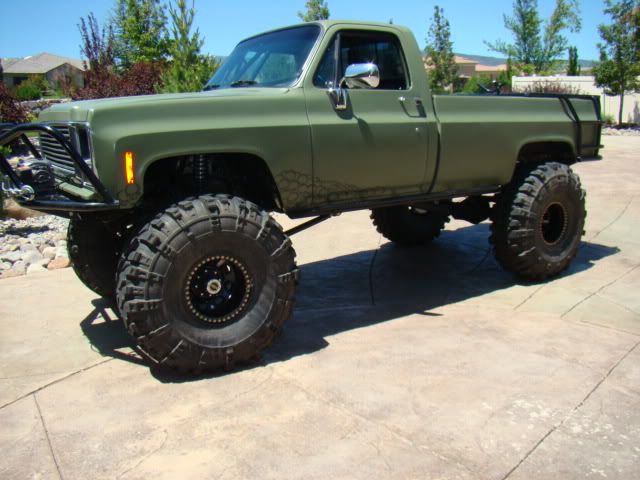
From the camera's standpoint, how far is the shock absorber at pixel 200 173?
410 cm

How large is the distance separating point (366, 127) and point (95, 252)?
2206mm

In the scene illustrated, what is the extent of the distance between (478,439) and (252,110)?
2328mm

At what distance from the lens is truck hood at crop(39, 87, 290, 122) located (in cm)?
353

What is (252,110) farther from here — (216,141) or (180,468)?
(180,468)

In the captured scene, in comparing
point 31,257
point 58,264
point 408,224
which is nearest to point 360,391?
point 408,224

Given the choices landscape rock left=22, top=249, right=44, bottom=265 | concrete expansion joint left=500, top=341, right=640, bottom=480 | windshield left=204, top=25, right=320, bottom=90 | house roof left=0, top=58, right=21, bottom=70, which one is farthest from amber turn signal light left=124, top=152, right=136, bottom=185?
house roof left=0, top=58, right=21, bottom=70

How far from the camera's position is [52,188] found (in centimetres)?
391

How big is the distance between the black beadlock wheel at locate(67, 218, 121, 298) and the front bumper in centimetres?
70

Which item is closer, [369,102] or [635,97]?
[369,102]

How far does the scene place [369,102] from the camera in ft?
14.7

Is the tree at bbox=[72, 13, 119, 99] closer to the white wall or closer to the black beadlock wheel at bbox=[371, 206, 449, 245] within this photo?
the black beadlock wheel at bbox=[371, 206, 449, 245]

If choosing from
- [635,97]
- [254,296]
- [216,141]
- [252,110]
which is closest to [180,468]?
[254,296]

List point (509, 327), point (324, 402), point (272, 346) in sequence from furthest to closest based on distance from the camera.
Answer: point (509, 327)
point (272, 346)
point (324, 402)

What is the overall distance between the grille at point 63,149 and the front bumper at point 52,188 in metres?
0.06
